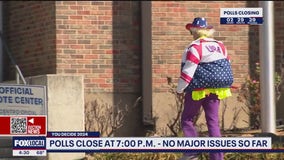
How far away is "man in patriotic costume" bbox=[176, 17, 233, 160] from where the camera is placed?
802 centimetres

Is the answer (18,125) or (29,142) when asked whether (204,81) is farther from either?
(18,125)

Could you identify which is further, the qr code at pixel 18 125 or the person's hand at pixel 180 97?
the person's hand at pixel 180 97

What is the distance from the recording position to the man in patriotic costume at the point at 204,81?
802 cm

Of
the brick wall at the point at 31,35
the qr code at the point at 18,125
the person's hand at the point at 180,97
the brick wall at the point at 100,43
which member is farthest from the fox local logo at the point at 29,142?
the brick wall at the point at 31,35

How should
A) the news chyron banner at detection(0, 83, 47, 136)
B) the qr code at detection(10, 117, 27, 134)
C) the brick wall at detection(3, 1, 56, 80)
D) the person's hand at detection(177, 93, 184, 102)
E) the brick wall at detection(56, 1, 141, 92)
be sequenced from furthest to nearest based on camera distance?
the brick wall at detection(3, 1, 56, 80)
the brick wall at detection(56, 1, 141, 92)
the person's hand at detection(177, 93, 184, 102)
the news chyron banner at detection(0, 83, 47, 136)
the qr code at detection(10, 117, 27, 134)

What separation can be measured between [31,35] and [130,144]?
233 inches

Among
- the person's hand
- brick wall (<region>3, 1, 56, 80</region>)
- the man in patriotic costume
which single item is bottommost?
the person's hand

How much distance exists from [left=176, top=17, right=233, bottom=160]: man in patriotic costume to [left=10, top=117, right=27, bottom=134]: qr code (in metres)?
1.86

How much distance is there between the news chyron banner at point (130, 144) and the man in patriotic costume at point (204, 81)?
1.15 feet

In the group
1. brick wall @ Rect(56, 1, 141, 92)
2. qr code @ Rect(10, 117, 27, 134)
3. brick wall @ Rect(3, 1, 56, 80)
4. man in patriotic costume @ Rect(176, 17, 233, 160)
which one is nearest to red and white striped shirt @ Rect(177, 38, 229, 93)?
man in patriotic costume @ Rect(176, 17, 233, 160)

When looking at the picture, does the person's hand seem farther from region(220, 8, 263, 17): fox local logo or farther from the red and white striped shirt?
the red and white striped shirt

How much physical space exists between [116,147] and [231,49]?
16.6ft

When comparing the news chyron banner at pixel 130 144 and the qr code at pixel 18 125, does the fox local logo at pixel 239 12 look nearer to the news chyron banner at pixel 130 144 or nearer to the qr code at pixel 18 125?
the news chyron banner at pixel 130 144

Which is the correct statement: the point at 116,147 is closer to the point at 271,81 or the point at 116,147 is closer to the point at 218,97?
the point at 218,97
